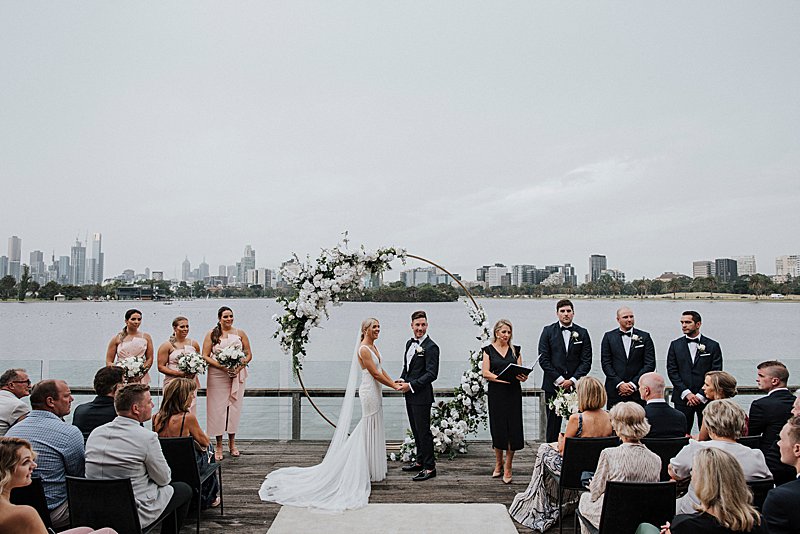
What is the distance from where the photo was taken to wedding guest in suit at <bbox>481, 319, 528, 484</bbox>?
5363mm

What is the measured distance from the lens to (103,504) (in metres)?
2.99

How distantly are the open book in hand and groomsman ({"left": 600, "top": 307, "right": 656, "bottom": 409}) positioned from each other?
1.12 meters

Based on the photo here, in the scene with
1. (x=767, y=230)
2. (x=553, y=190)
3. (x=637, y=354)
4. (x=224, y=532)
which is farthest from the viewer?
(x=553, y=190)

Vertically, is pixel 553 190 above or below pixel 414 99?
below

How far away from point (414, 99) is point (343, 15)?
3201 millimetres

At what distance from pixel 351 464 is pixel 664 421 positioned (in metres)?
2.85

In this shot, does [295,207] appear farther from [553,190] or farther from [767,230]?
[767,230]

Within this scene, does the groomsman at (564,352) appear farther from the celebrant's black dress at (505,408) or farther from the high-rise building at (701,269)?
the high-rise building at (701,269)

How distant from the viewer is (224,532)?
418 cm

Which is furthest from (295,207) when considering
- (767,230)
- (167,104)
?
(767,230)

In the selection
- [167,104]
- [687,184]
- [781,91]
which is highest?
[167,104]

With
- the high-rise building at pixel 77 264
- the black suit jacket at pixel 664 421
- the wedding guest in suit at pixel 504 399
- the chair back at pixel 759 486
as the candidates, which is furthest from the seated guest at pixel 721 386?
the high-rise building at pixel 77 264

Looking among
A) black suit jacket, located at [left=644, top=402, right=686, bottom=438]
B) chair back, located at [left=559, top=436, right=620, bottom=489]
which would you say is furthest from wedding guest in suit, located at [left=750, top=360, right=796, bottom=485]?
chair back, located at [left=559, top=436, right=620, bottom=489]

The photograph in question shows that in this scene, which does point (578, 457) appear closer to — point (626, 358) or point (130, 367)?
point (626, 358)
